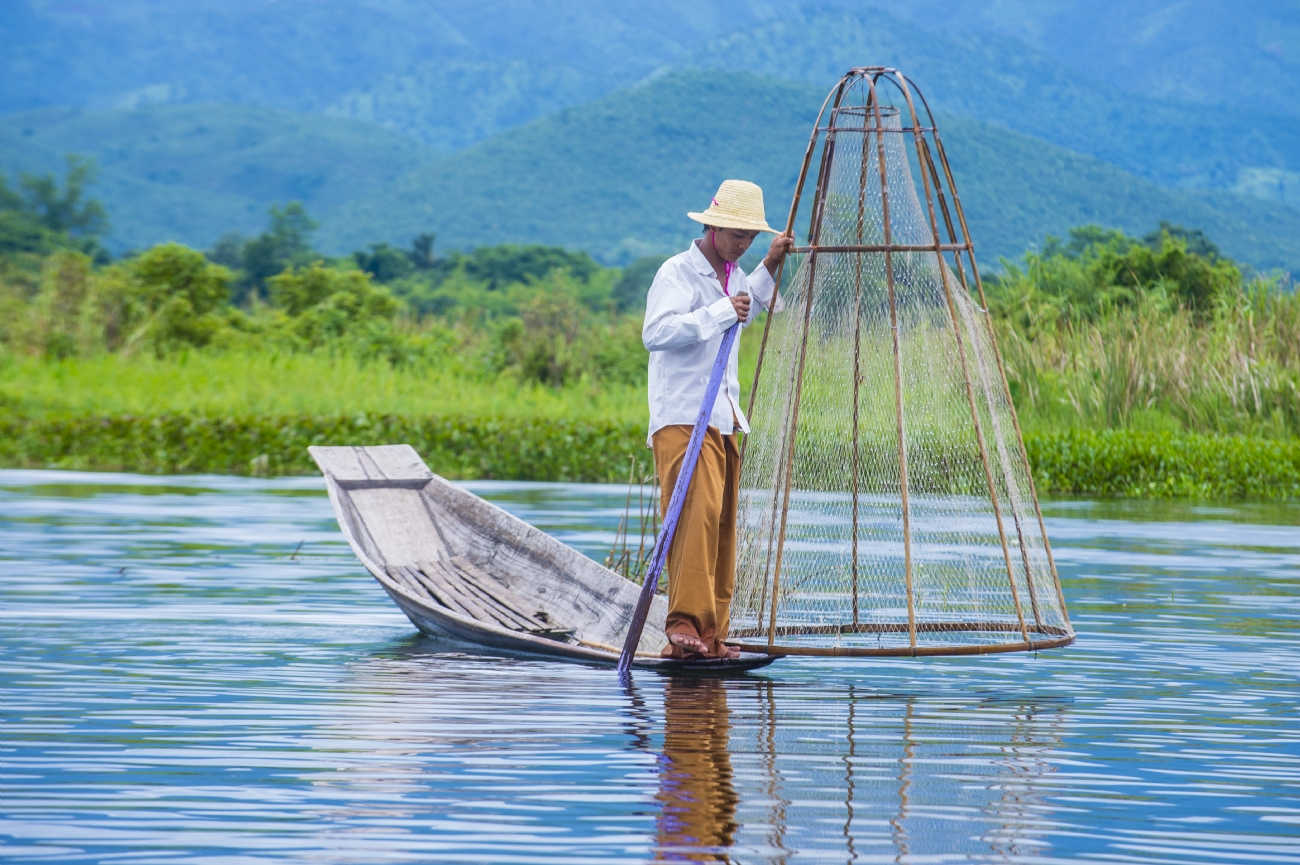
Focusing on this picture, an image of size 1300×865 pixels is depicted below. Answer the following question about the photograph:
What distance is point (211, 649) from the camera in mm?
6348

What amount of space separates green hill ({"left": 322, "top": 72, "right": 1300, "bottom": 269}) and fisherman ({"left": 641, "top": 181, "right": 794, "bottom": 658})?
67.4m

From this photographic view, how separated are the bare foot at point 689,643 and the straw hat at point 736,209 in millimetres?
1340

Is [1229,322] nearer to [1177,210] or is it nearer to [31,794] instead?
[31,794]

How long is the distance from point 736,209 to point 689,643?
142cm

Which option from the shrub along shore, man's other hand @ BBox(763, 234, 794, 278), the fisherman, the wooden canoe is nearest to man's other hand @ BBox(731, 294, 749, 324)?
the fisherman

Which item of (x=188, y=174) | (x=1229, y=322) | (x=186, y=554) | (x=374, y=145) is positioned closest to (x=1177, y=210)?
(x=374, y=145)

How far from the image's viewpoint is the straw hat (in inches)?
217

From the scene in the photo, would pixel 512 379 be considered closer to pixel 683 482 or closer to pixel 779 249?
pixel 779 249

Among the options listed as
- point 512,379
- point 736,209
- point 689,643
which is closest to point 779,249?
point 736,209

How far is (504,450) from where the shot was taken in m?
15.5

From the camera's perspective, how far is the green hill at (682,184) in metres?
76.9

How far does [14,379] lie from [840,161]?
15.2m

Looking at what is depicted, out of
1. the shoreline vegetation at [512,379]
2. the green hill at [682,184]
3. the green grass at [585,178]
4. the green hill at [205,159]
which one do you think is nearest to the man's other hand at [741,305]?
the shoreline vegetation at [512,379]

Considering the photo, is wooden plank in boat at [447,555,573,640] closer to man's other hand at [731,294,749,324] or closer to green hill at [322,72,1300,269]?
man's other hand at [731,294,749,324]
